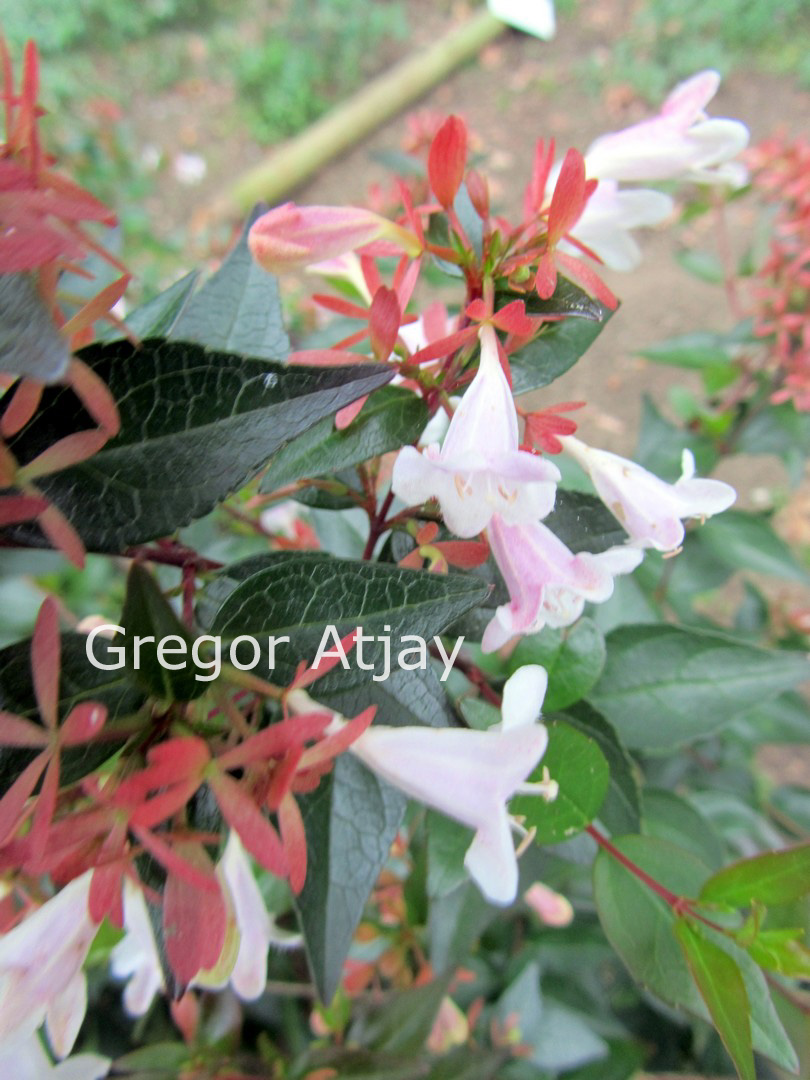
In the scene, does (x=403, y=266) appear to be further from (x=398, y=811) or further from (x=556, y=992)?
(x=556, y=992)

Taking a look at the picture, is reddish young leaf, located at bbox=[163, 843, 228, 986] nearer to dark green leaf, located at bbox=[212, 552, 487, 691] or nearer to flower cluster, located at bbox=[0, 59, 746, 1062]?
flower cluster, located at bbox=[0, 59, 746, 1062]

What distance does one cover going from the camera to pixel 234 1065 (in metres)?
0.73

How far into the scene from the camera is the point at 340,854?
0.46 metres

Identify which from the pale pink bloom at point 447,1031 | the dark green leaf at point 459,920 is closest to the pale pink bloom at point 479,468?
the dark green leaf at point 459,920

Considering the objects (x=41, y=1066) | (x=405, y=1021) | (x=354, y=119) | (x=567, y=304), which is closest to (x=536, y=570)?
(x=567, y=304)

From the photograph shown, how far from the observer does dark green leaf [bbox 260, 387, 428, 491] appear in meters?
0.44

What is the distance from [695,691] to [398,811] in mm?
326

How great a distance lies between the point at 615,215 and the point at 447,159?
0.17 m

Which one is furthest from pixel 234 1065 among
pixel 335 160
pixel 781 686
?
pixel 335 160

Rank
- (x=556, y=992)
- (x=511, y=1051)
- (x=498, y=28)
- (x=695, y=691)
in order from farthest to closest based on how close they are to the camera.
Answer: (x=498, y=28) → (x=556, y=992) → (x=511, y=1051) → (x=695, y=691)

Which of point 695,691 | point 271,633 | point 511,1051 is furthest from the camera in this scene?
point 511,1051

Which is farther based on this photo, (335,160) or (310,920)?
(335,160)

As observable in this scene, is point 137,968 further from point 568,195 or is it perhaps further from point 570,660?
point 568,195

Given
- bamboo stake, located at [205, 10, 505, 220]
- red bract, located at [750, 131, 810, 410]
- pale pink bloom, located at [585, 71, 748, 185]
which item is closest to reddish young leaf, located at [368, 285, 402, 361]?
pale pink bloom, located at [585, 71, 748, 185]
